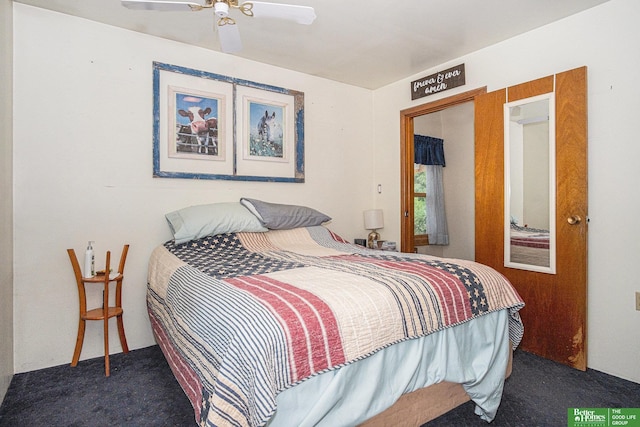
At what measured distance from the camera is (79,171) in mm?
2527

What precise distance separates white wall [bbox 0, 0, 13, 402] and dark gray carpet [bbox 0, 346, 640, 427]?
0.23m

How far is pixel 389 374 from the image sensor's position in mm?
1443

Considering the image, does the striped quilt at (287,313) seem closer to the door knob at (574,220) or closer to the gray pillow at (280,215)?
the gray pillow at (280,215)

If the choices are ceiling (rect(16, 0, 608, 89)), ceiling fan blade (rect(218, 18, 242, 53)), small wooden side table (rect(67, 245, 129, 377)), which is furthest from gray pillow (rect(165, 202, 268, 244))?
ceiling (rect(16, 0, 608, 89))

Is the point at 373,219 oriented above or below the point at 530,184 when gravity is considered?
below

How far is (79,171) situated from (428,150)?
3942 mm

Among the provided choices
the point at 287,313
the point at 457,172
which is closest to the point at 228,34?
the point at 287,313

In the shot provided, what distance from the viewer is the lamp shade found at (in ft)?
12.9

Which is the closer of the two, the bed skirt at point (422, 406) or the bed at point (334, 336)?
the bed at point (334, 336)

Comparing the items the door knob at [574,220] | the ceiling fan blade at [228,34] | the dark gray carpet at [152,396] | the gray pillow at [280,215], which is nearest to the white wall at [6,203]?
the dark gray carpet at [152,396]

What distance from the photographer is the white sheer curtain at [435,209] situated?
4.83 m

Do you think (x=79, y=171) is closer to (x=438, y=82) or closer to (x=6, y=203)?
(x=6, y=203)

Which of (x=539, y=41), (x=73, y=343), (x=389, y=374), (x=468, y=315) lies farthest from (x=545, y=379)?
(x=73, y=343)

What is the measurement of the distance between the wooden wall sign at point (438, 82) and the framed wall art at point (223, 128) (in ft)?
3.88
